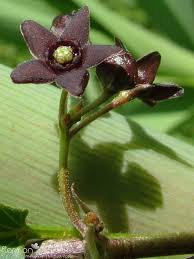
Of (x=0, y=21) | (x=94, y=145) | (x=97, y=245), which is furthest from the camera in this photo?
(x=0, y=21)

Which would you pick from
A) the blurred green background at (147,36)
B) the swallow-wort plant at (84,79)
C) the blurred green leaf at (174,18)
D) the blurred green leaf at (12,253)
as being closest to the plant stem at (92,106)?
the swallow-wort plant at (84,79)

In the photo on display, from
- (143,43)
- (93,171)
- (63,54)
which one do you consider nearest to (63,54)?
(63,54)

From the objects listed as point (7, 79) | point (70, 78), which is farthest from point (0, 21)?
point (70, 78)

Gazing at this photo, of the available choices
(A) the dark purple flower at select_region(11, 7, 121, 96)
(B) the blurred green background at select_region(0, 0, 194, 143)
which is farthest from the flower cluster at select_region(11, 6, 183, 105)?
(B) the blurred green background at select_region(0, 0, 194, 143)

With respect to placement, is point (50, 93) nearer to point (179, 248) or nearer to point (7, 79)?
point (7, 79)

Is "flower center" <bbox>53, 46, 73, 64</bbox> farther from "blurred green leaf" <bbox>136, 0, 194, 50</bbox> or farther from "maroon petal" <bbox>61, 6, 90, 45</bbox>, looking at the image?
"blurred green leaf" <bbox>136, 0, 194, 50</bbox>

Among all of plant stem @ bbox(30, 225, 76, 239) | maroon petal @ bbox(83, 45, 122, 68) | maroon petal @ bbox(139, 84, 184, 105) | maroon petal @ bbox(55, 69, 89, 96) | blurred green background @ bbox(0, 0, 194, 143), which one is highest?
maroon petal @ bbox(83, 45, 122, 68)

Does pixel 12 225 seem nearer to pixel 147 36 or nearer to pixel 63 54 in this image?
pixel 63 54
